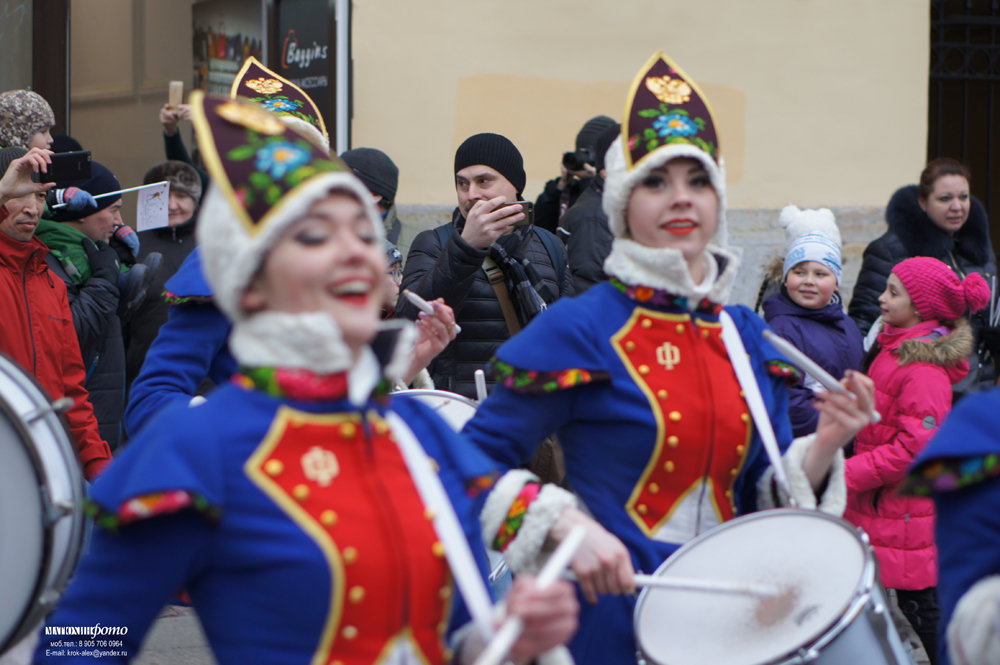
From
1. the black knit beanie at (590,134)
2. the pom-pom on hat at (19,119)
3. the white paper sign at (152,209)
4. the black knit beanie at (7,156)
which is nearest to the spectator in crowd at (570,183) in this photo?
the black knit beanie at (590,134)

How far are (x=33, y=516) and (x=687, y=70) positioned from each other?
6406mm

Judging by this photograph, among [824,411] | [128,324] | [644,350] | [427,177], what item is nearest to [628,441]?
[644,350]

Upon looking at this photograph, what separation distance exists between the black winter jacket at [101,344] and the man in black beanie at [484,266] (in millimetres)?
1397

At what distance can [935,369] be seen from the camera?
16.2ft

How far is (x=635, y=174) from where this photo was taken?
9.45ft

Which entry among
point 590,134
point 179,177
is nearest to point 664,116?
point 590,134

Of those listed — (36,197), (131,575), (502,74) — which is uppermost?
(502,74)

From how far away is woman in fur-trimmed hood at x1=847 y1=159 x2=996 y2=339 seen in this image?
21.8 ft

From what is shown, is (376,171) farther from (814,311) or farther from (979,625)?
(979,625)

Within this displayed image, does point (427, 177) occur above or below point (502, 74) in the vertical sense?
below

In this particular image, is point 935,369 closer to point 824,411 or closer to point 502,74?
point 824,411

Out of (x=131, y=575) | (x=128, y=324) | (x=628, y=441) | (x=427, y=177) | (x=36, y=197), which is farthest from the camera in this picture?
(x=427, y=177)

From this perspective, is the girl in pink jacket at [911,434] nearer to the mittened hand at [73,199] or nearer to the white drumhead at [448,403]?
the white drumhead at [448,403]

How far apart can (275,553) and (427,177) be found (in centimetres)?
637
